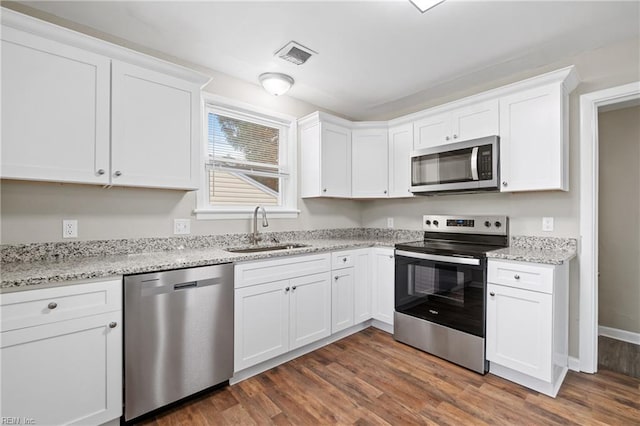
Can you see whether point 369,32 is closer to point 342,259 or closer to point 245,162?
point 245,162

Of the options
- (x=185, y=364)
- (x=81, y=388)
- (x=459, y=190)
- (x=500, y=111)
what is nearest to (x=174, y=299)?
(x=185, y=364)

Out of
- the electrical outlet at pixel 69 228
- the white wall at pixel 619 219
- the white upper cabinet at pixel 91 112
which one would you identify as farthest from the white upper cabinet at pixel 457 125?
the electrical outlet at pixel 69 228

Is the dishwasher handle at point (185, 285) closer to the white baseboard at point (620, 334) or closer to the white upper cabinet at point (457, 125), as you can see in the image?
the white upper cabinet at point (457, 125)

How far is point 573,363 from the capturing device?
7.64 feet

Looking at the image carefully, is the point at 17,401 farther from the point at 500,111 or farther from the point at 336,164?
the point at 500,111

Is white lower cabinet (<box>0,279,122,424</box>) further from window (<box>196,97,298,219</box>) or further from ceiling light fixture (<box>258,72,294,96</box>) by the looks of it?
ceiling light fixture (<box>258,72,294,96</box>)

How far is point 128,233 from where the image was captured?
7.07 ft

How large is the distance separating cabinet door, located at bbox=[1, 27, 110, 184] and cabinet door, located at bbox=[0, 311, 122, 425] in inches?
33.4

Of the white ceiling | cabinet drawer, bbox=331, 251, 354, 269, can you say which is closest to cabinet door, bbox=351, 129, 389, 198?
the white ceiling

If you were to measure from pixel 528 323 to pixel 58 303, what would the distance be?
2.78 meters

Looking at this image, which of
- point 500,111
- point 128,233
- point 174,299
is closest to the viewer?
point 174,299

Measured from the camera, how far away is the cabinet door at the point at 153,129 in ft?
6.17

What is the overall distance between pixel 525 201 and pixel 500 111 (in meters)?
0.80

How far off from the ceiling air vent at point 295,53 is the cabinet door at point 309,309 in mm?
1788
